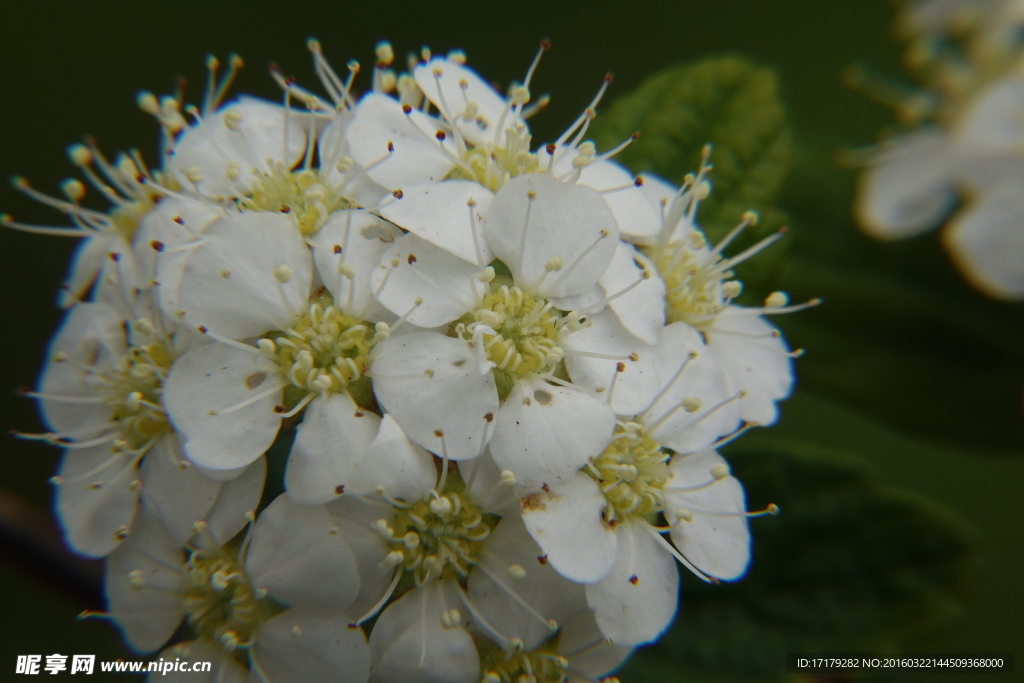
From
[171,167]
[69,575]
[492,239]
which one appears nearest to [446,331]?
[492,239]

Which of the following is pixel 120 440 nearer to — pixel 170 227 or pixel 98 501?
pixel 98 501

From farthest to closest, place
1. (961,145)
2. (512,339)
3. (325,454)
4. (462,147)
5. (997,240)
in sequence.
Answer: (961,145), (997,240), (462,147), (512,339), (325,454)

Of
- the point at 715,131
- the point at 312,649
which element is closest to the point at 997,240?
the point at 715,131

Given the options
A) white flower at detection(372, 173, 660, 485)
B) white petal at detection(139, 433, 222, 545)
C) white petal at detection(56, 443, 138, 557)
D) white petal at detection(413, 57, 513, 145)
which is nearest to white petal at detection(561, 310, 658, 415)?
white flower at detection(372, 173, 660, 485)

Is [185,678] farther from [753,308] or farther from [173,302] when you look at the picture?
[753,308]

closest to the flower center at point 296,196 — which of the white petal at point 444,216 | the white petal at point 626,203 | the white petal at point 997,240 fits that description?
the white petal at point 444,216

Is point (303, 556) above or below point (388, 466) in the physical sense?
below

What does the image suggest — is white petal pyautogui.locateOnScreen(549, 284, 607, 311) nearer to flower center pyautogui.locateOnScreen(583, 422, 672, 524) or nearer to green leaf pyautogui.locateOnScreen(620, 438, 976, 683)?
flower center pyautogui.locateOnScreen(583, 422, 672, 524)
